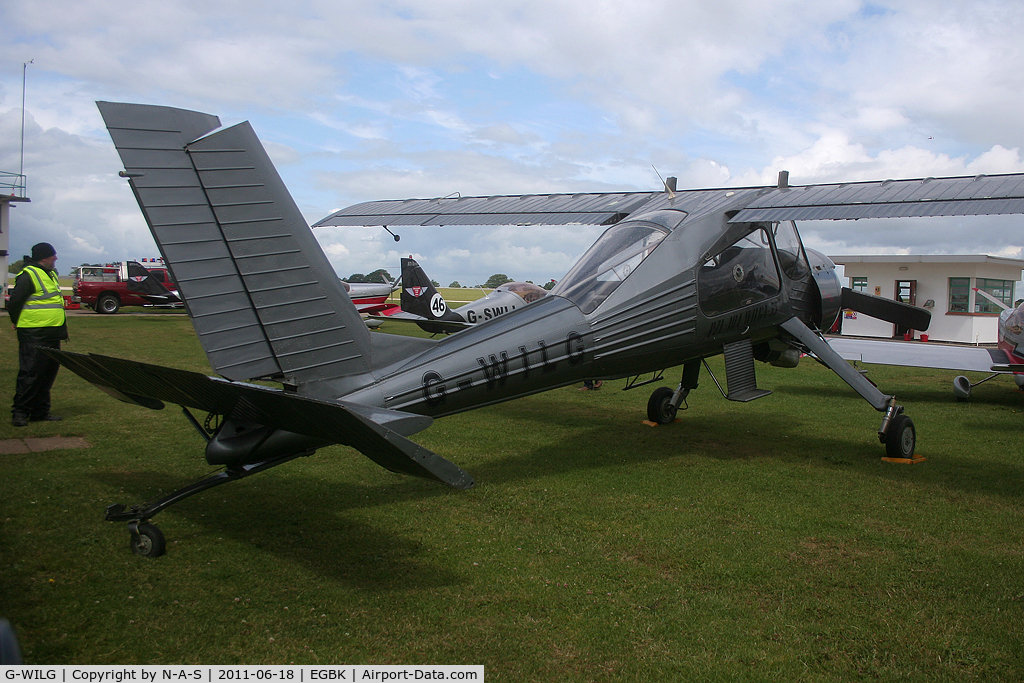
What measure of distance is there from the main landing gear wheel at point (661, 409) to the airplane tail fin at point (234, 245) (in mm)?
6035

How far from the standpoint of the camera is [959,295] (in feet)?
82.9

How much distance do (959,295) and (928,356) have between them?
14.7 m

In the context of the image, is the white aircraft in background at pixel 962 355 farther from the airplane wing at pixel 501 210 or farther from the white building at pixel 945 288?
the white building at pixel 945 288

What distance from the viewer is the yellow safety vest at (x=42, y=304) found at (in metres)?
8.62

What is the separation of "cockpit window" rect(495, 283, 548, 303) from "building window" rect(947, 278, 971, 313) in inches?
683

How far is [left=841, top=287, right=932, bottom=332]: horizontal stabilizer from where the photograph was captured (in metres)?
10.3

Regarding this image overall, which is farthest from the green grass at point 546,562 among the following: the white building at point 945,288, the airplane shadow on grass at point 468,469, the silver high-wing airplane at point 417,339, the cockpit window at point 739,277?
the white building at point 945,288

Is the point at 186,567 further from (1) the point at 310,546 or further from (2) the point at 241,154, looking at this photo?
(2) the point at 241,154

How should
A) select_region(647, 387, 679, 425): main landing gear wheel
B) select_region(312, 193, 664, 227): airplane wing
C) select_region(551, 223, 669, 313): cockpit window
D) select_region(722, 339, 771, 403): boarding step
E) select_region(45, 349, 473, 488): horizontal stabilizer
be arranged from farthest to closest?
select_region(647, 387, 679, 425): main landing gear wheel < select_region(312, 193, 664, 227): airplane wing < select_region(722, 339, 771, 403): boarding step < select_region(551, 223, 669, 313): cockpit window < select_region(45, 349, 473, 488): horizontal stabilizer

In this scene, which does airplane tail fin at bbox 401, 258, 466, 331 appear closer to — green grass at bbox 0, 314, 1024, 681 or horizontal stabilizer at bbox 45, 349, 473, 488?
green grass at bbox 0, 314, 1024, 681

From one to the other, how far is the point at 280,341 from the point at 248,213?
3.06 feet

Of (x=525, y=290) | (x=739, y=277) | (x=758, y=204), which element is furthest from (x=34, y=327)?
(x=525, y=290)

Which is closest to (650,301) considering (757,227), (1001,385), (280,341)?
(757,227)

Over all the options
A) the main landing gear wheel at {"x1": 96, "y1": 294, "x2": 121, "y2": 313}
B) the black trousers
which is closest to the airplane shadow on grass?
Result: the black trousers
